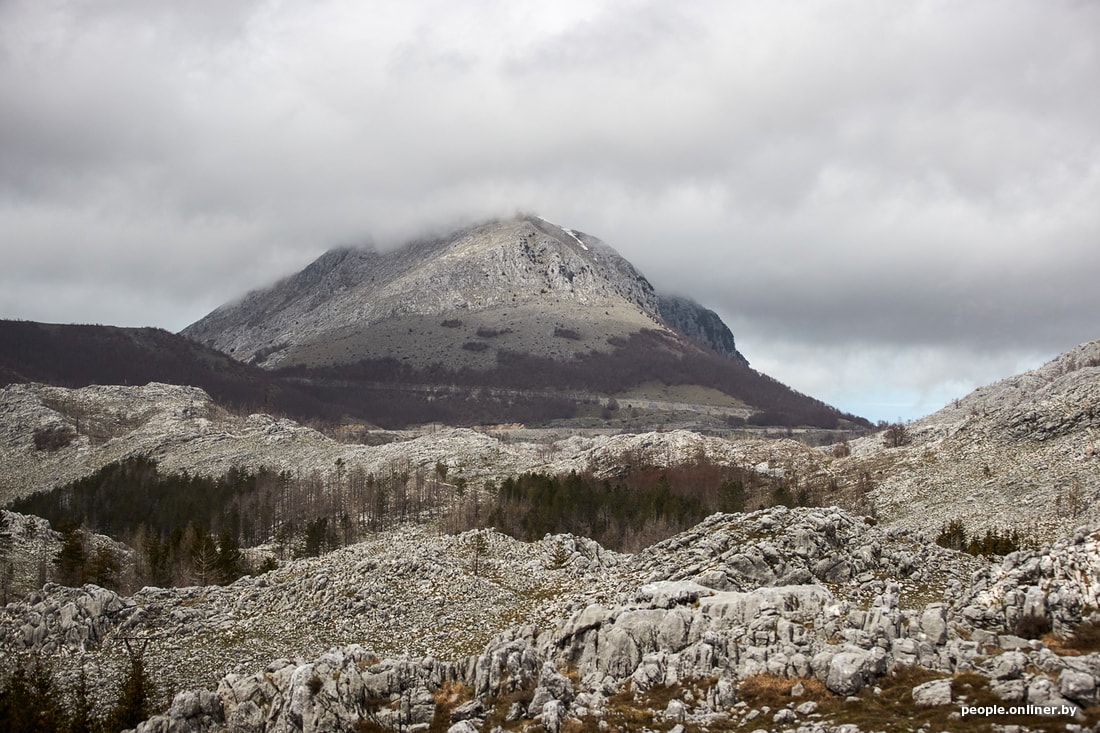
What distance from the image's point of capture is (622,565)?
242ft

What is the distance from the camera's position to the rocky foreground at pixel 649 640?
1314 inches

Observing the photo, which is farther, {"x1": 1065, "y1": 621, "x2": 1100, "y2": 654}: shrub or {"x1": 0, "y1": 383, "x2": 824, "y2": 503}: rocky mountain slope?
{"x1": 0, "y1": 383, "x2": 824, "y2": 503}: rocky mountain slope

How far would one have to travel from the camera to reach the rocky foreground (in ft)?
109

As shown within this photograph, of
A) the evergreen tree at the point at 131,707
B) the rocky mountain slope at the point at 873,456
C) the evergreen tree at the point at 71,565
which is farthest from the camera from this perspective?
the rocky mountain slope at the point at 873,456

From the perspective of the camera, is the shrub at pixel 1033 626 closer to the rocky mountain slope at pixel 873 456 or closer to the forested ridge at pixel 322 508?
the rocky mountain slope at pixel 873 456

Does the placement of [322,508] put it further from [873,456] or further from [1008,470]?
[1008,470]

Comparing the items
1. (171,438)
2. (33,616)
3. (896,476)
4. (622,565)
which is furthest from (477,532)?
(171,438)

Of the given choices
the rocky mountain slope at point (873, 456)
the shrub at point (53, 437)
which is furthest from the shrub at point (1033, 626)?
the shrub at point (53, 437)

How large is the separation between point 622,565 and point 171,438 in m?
151

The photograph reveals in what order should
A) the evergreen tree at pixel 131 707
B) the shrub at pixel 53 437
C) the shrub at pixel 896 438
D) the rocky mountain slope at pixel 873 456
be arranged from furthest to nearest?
the shrub at pixel 53 437, the shrub at pixel 896 438, the rocky mountain slope at pixel 873 456, the evergreen tree at pixel 131 707

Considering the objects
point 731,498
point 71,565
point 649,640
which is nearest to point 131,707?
point 649,640

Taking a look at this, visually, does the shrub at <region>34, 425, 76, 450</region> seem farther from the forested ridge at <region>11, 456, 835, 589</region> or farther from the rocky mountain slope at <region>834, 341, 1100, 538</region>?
the rocky mountain slope at <region>834, 341, 1100, 538</region>

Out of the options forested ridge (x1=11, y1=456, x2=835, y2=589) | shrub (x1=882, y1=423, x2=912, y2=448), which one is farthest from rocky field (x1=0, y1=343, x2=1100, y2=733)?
shrub (x1=882, y1=423, x2=912, y2=448)

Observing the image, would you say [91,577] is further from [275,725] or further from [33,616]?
[275,725]
